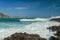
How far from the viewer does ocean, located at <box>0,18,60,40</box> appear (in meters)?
4.65

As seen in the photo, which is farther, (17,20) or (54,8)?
(54,8)

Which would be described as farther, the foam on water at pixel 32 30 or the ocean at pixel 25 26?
the ocean at pixel 25 26

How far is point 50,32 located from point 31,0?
1.46 meters

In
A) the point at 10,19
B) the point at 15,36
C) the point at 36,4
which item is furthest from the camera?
the point at 36,4

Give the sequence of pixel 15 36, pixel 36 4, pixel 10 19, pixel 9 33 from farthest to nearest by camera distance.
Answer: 1. pixel 36 4
2. pixel 10 19
3. pixel 9 33
4. pixel 15 36

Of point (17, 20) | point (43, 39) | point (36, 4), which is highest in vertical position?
point (36, 4)

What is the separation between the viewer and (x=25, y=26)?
506 cm

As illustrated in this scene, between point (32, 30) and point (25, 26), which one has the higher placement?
point (25, 26)

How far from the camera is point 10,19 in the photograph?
204 inches

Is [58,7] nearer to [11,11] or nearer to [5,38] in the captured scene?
[11,11]

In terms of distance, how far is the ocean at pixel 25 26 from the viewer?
4.65m

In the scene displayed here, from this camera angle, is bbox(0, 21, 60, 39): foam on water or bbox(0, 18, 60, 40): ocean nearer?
bbox(0, 21, 60, 39): foam on water

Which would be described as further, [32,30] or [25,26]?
[25,26]

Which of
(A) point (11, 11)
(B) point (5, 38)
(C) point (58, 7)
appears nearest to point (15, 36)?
(B) point (5, 38)
